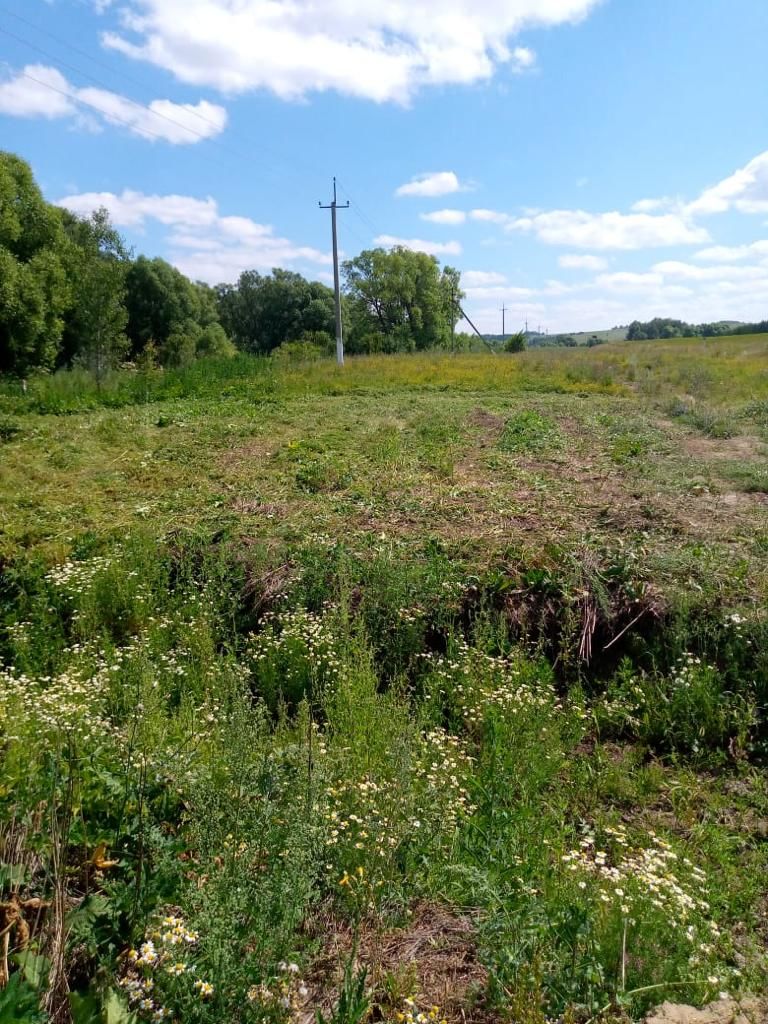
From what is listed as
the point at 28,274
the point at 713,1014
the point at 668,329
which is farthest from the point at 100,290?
the point at 668,329

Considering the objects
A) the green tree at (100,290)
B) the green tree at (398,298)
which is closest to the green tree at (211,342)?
the green tree at (398,298)

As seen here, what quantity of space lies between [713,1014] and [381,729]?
5.97 ft

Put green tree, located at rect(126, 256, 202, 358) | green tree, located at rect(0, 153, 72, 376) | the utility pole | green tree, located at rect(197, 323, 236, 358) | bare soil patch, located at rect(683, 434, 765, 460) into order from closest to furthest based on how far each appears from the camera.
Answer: bare soil patch, located at rect(683, 434, 765, 460)
green tree, located at rect(0, 153, 72, 376)
green tree, located at rect(126, 256, 202, 358)
green tree, located at rect(197, 323, 236, 358)
the utility pole

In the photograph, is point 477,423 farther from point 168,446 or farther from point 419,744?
point 419,744

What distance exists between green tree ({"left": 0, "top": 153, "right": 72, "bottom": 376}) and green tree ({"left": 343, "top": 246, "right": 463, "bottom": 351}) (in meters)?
31.7

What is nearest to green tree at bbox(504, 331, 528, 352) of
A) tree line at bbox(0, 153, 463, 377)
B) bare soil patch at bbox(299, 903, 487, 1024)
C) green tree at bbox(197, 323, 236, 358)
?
tree line at bbox(0, 153, 463, 377)

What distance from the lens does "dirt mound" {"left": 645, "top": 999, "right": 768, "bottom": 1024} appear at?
199cm

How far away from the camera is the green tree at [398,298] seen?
53.3 metres

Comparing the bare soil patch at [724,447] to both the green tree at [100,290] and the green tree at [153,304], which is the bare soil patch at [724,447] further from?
the green tree at [153,304]

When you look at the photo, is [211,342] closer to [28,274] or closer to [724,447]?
[28,274]

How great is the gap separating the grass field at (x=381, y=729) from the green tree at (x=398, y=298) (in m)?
46.6

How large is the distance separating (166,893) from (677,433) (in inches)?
432

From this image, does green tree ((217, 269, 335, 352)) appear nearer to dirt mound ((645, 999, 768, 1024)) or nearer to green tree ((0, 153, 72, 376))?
green tree ((0, 153, 72, 376))

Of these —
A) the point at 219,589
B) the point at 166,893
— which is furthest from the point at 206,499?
the point at 166,893
